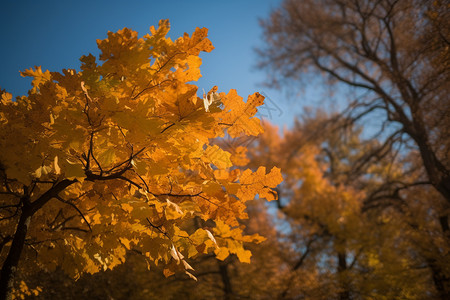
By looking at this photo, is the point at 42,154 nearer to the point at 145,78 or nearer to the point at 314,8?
the point at 145,78

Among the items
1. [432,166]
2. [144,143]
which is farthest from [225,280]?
[144,143]

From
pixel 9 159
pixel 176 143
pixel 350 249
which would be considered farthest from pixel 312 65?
pixel 9 159

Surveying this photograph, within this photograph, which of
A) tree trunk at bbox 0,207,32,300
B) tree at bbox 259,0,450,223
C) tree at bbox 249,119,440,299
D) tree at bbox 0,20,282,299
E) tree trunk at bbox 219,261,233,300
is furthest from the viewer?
tree trunk at bbox 219,261,233,300

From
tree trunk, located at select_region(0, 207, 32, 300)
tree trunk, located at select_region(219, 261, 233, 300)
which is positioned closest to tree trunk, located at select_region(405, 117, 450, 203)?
tree trunk, located at select_region(219, 261, 233, 300)

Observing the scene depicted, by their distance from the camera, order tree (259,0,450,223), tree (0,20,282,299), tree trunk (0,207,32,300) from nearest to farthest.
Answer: tree (0,20,282,299) < tree trunk (0,207,32,300) < tree (259,0,450,223)

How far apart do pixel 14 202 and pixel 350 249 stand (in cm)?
903

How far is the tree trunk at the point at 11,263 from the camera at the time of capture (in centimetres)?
160

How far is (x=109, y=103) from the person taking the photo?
1.09m

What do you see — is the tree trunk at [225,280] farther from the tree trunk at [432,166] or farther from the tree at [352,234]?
the tree trunk at [432,166]

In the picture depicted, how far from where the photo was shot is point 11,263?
1.63 meters

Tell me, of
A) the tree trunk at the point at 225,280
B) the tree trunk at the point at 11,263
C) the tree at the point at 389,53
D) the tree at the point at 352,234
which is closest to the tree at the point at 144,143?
the tree trunk at the point at 11,263

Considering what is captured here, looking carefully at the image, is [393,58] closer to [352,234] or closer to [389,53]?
[389,53]

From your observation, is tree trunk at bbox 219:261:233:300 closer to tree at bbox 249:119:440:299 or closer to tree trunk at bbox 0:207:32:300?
tree at bbox 249:119:440:299

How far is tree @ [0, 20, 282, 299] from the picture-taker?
114 cm
